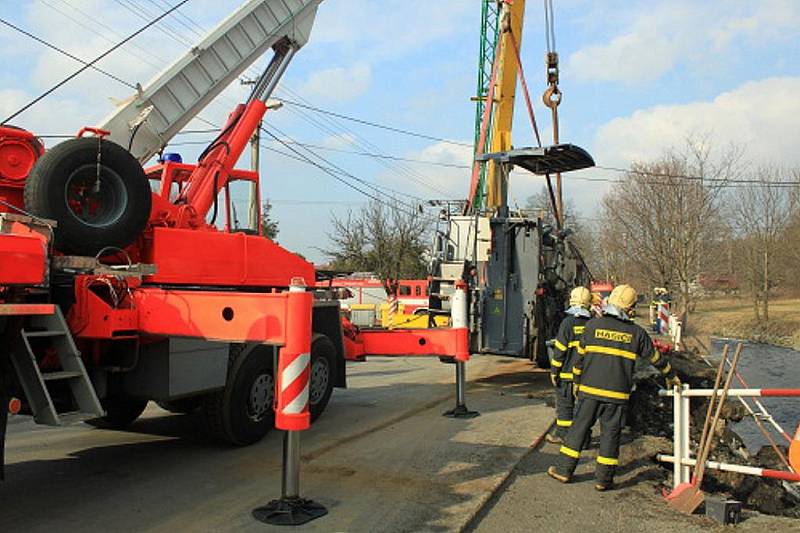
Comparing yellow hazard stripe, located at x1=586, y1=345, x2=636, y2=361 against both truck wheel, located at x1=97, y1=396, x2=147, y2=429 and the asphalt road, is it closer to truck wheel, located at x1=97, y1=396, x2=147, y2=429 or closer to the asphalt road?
the asphalt road

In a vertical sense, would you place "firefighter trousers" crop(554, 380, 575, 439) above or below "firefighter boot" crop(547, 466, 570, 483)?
above

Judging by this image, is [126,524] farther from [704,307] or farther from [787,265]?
[704,307]

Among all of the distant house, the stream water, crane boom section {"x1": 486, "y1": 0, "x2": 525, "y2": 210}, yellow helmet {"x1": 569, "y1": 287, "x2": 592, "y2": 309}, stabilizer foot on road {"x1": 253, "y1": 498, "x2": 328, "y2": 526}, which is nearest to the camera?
stabilizer foot on road {"x1": 253, "y1": 498, "x2": 328, "y2": 526}

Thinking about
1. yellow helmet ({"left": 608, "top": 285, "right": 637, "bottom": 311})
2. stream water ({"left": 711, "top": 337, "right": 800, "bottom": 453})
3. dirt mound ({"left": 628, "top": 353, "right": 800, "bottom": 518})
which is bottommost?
stream water ({"left": 711, "top": 337, "right": 800, "bottom": 453})

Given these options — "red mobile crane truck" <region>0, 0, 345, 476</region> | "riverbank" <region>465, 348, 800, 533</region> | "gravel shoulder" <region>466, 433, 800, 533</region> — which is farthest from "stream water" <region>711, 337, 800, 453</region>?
"red mobile crane truck" <region>0, 0, 345, 476</region>

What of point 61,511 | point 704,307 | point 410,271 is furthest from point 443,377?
point 704,307

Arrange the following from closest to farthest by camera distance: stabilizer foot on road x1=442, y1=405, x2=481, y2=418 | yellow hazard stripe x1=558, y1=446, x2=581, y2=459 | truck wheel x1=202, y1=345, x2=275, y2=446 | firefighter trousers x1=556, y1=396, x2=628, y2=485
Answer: firefighter trousers x1=556, y1=396, x2=628, y2=485, yellow hazard stripe x1=558, y1=446, x2=581, y2=459, truck wheel x1=202, y1=345, x2=275, y2=446, stabilizer foot on road x1=442, y1=405, x2=481, y2=418

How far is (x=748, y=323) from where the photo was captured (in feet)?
110

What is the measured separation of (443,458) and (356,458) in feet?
2.67

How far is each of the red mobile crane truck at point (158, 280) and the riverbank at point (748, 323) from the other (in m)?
18.3

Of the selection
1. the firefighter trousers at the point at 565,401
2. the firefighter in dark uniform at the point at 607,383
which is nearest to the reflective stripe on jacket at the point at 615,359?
the firefighter in dark uniform at the point at 607,383

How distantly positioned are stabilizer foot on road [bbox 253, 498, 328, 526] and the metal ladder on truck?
1311mm

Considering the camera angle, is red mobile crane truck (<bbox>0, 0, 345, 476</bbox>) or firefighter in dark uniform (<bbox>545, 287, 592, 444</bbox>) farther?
firefighter in dark uniform (<bbox>545, 287, 592, 444</bbox>)

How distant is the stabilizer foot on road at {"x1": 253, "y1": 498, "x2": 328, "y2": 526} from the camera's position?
175 inches
